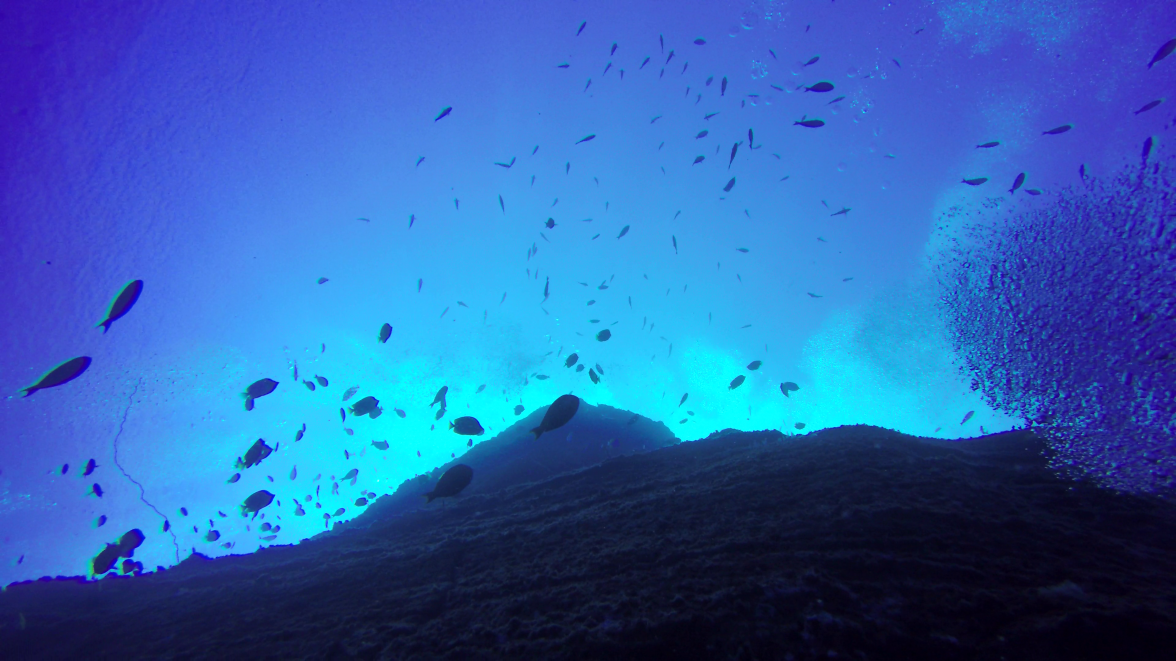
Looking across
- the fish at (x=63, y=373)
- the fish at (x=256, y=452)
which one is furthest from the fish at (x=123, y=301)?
the fish at (x=256, y=452)

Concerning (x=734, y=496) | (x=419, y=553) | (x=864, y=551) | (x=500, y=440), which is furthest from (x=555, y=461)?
(x=864, y=551)

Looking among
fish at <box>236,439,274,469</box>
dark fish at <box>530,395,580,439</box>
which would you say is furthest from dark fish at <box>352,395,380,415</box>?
dark fish at <box>530,395,580,439</box>

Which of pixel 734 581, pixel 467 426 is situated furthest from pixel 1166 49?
pixel 467 426

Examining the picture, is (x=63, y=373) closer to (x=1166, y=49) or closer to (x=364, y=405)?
(x=364, y=405)

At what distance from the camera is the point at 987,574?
3.50 m

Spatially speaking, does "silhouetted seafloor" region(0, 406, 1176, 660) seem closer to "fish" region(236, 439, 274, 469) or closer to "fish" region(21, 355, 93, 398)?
"fish" region(236, 439, 274, 469)

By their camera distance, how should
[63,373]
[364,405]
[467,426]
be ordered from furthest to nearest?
[364,405], [467,426], [63,373]

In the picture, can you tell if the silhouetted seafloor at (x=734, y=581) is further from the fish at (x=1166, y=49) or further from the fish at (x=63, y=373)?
the fish at (x=1166, y=49)

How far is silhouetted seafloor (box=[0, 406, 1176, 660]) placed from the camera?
3014 mm

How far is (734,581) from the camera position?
12.7ft

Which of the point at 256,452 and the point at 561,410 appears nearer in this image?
the point at 561,410

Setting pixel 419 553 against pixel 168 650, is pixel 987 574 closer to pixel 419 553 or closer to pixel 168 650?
pixel 419 553

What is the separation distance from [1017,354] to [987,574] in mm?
9051

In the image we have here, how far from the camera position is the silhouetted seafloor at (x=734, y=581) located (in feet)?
9.89
